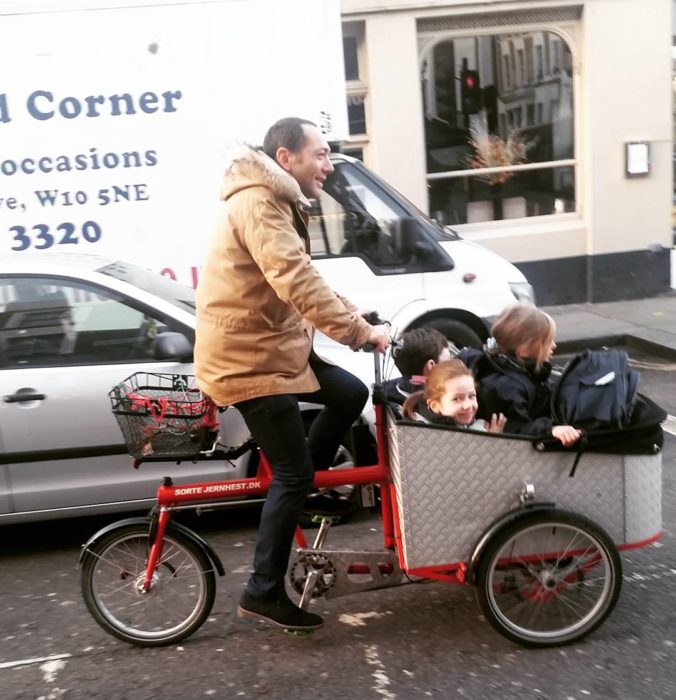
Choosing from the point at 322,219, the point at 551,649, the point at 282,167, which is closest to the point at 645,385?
the point at 322,219

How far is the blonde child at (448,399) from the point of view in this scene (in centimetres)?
341

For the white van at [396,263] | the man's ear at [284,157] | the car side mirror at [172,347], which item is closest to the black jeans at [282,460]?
the man's ear at [284,157]

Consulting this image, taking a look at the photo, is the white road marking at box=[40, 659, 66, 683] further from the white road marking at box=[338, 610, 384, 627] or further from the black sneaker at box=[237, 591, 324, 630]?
the white road marking at box=[338, 610, 384, 627]

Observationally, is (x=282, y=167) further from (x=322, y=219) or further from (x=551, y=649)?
(x=322, y=219)

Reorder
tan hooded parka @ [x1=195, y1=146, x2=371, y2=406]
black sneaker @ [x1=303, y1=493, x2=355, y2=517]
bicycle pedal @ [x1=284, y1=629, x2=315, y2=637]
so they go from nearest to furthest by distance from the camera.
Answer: tan hooded parka @ [x1=195, y1=146, x2=371, y2=406]
bicycle pedal @ [x1=284, y1=629, x2=315, y2=637]
black sneaker @ [x1=303, y1=493, x2=355, y2=517]

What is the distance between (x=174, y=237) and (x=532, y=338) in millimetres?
3694

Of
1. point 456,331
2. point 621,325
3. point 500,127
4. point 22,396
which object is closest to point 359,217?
point 456,331

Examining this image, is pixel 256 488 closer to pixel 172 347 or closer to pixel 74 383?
pixel 172 347

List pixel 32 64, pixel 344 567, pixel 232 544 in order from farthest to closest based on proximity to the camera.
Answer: pixel 32 64 < pixel 232 544 < pixel 344 567

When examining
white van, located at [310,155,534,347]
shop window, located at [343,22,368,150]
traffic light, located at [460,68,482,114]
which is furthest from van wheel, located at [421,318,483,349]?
traffic light, located at [460,68,482,114]

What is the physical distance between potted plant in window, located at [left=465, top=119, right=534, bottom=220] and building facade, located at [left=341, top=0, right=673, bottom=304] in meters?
0.02

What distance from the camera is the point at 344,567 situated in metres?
3.57

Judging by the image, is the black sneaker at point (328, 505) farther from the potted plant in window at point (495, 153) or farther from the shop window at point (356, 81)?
the potted plant in window at point (495, 153)

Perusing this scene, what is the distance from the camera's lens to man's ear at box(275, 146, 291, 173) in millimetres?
3318
